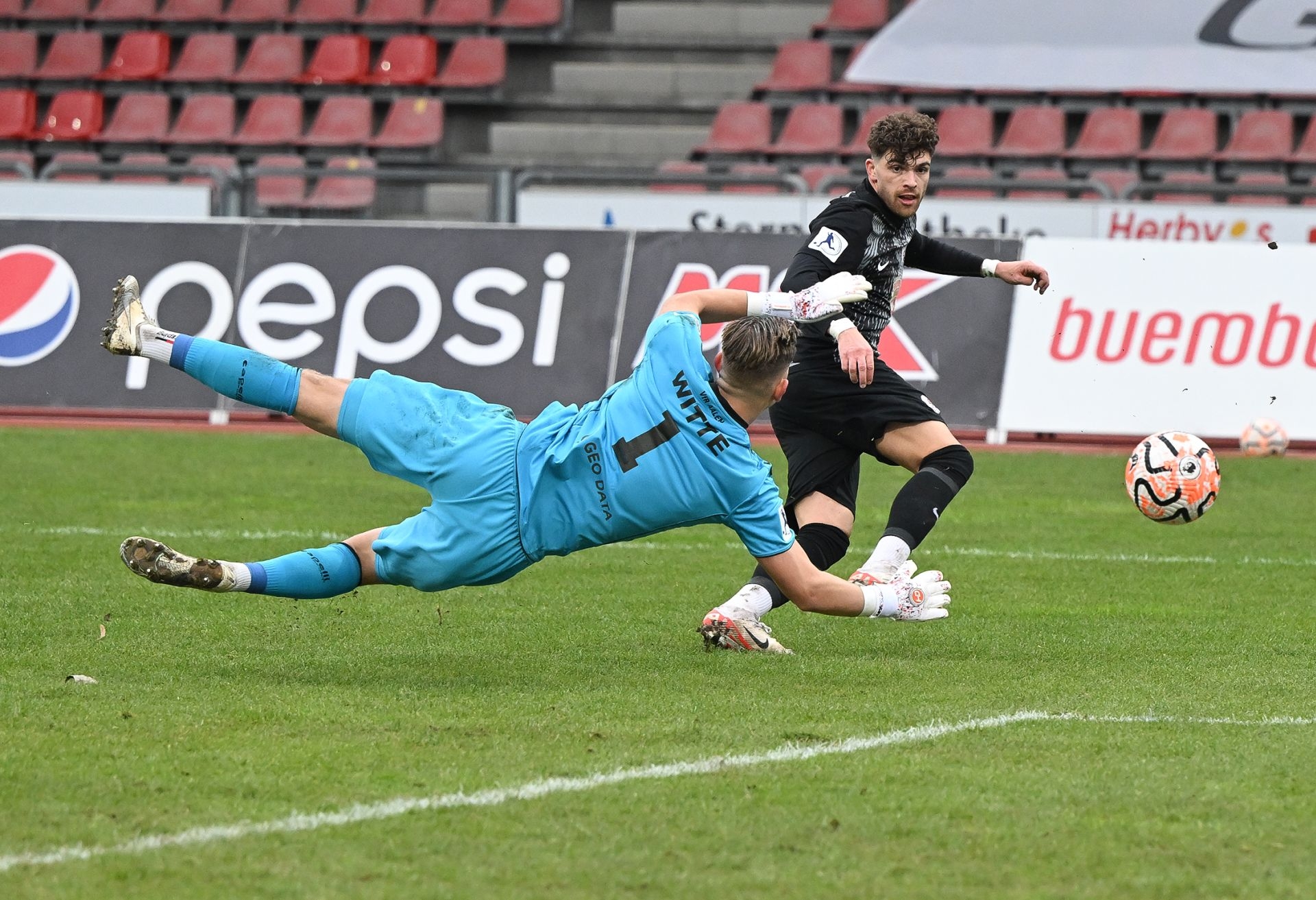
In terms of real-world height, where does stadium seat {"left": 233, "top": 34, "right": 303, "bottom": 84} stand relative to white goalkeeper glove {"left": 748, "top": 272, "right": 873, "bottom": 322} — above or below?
above

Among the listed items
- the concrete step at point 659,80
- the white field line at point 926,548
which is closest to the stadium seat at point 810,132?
the concrete step at point 659,80

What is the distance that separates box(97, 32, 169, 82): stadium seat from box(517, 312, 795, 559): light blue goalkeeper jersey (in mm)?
19141

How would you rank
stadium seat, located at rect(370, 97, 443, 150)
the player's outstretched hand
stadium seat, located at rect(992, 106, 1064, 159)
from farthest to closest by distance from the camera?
stadium seat, located at rect(370, 97, 443, 150)
stadium seat, located at rect(992, 106, 1064, 159)
the player's outstretched hand

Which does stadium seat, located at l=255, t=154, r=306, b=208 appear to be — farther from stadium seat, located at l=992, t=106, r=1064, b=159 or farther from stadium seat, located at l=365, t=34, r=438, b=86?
stadium seat, located at l=992, t=106, r=1064, b=159

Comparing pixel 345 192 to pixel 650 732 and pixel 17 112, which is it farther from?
pixel 650 732

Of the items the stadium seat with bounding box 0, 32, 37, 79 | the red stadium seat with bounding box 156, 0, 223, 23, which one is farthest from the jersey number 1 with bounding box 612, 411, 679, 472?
the stadium seat with bounding box 0, 32, 37, 79

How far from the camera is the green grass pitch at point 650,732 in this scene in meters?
3.80

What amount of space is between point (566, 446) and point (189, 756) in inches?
62.4

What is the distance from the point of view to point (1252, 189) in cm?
1684

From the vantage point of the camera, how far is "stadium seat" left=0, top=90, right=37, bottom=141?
22688mm

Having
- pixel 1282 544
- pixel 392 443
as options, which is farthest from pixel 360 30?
pixel 392 443

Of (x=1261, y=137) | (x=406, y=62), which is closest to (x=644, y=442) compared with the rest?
(x=1261, y=137)

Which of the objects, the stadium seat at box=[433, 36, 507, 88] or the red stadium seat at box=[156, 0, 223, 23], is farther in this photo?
the red stadium seat at box=[156, 0, 223, 23]

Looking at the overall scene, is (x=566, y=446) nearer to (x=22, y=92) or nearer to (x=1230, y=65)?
(x=1230, y=65)
